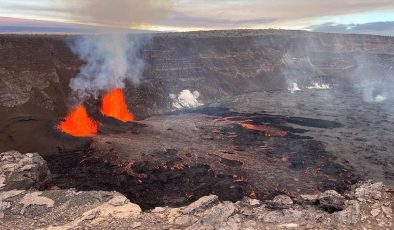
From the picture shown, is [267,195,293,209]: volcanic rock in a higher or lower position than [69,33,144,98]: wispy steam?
lower

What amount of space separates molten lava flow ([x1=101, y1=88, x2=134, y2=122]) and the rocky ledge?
19.2m

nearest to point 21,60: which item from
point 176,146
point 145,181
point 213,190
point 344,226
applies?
point 176,146

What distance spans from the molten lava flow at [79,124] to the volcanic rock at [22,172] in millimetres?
7177

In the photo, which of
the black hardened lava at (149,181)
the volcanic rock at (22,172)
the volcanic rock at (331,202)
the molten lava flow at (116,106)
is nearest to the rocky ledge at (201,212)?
the volcanic rock at (331,202)

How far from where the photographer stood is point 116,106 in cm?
A: 3725

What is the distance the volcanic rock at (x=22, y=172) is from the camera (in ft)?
60.9

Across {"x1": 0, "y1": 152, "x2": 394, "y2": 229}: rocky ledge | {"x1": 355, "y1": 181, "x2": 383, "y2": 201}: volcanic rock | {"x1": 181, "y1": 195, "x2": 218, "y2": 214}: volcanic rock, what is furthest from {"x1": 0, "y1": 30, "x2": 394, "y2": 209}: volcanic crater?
{"x1": 355, "y1": 181, "x2": 383, "y2": 201}: volcanic rock

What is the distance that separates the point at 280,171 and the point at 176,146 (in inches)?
305

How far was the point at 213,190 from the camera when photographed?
760 inches

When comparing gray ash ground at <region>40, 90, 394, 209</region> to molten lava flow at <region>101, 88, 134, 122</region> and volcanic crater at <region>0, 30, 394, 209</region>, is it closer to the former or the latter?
volcanic crater at <region>0, 30, 394, 209</region>

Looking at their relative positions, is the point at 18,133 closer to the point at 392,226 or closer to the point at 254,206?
the point at 254,206

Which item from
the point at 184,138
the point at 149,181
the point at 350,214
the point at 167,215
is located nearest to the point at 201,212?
the point at 167,215

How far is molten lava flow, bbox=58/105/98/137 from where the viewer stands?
29.2m

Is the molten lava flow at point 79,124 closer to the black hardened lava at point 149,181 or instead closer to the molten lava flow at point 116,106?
the molten lava flow at point 116,106
